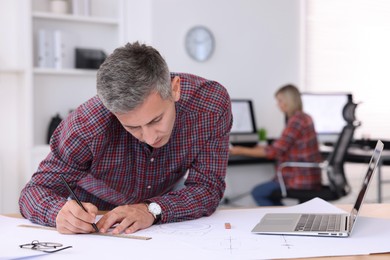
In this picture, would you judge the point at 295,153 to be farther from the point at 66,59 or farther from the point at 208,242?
the point at 208,242

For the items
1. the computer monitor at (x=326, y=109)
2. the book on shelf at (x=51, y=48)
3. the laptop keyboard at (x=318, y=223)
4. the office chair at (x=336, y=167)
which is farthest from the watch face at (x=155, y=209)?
the computer monitor at (x=326, y=109)

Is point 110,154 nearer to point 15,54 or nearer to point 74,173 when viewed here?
point 74,173

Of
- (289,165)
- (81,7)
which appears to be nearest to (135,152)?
(289,165)

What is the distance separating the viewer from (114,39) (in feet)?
16.7

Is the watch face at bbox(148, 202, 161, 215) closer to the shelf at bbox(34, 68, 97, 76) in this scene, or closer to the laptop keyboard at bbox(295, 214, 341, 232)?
the laptop keyboard at bbox(295, 214, 341, 232)

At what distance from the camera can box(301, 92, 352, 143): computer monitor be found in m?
5.57

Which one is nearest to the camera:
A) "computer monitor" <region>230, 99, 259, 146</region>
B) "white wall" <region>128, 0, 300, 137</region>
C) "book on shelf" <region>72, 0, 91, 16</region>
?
"book on shelf" <region>72, 0, 91, 16</region>

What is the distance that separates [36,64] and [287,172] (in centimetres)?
210

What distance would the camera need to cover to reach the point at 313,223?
1.69 meters

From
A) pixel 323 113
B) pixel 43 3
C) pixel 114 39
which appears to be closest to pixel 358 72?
pixel 323 113

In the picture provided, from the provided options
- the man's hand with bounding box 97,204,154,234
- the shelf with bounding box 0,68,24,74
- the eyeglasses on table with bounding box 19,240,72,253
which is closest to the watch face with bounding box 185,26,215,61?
the shelf with bounding box 0,68,24,74

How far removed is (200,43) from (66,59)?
1.12 meters

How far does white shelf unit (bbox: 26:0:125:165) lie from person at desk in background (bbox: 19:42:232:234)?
8.73 ft

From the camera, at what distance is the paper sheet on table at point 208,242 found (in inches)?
56.2
